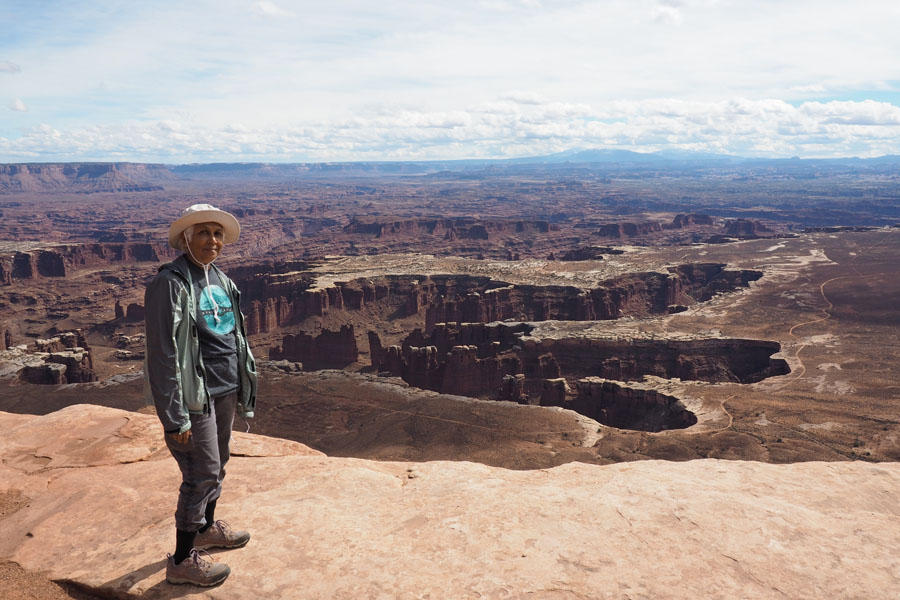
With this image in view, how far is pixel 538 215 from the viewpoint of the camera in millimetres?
194250

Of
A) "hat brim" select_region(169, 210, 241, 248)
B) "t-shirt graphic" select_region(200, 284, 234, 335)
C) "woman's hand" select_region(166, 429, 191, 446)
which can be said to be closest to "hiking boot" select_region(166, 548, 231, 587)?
"woman's hand" select_region(166, 429, 191, 446)

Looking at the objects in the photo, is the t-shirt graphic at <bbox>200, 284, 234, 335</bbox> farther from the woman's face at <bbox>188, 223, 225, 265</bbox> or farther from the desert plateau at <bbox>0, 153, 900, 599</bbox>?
the desert plateau at <bbox>0, 153, 900, 599</bbox>

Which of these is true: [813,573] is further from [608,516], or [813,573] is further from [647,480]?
[647,480]

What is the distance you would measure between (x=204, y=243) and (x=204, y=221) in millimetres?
190

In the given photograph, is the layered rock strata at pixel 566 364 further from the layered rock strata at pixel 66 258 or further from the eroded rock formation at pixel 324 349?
the layered rock strata at pixel 66 258

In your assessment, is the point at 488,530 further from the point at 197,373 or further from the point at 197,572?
the point at 197,373

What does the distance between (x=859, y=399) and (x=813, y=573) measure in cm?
3016

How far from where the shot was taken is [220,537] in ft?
17.4

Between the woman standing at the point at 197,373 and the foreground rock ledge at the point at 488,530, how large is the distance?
310 millimetres

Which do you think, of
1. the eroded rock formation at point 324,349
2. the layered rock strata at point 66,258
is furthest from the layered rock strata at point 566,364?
the layered rock strata at point 66,258

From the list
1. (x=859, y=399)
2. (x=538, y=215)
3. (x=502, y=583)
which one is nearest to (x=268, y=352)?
(x=859, y=399)

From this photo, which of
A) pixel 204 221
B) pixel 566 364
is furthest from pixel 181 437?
pixel 566 364

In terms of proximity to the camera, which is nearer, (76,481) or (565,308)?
(76,481)

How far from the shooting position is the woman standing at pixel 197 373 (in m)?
4.90
